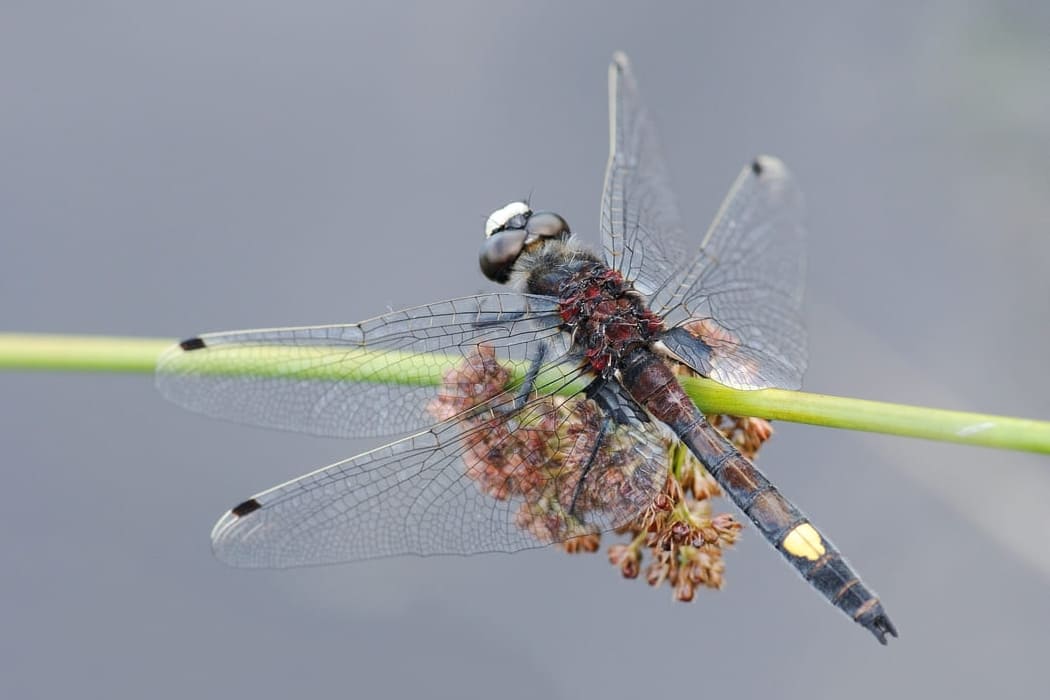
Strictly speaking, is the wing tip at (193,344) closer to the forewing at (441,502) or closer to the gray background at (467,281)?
the forewing at (441,502)

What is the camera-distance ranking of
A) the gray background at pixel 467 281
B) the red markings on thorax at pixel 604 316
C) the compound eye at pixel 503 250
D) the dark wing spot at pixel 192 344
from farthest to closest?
the gray background at pixel 467 281 < the compound eye at pixel 503 250 < the red markings on thorax at pixel 604 316 < the dark wing spot at pixel 192 344

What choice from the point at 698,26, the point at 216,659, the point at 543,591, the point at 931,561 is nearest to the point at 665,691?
the point at 543,591

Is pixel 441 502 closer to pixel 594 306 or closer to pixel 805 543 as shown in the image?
pixel 594 306

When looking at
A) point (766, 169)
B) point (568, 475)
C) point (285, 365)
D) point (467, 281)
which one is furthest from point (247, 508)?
point (467, 281)

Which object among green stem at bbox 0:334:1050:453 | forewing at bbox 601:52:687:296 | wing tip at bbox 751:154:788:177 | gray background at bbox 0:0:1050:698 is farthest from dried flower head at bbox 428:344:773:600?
gray background at bbox 0:0:1050:698

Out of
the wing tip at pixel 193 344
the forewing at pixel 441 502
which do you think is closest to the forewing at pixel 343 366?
the wing tip at pixel 193 344
